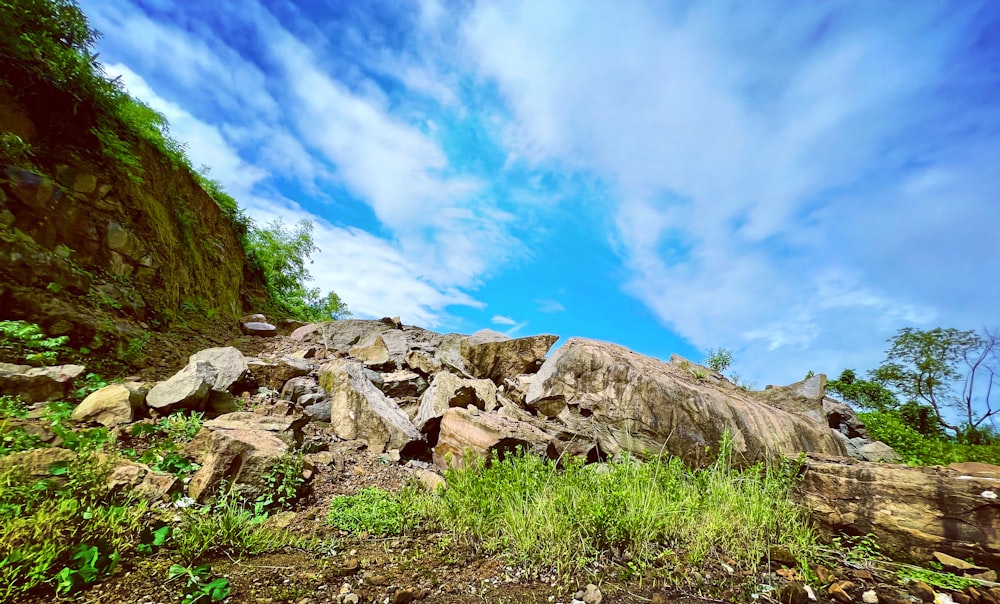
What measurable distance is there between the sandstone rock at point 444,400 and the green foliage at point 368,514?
2.10m

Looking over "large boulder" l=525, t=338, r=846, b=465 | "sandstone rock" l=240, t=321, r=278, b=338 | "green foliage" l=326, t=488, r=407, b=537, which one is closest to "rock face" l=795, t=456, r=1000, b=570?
"large boulder" l=525, t=338, r=846, b=465

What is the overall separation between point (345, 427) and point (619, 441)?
4.19m

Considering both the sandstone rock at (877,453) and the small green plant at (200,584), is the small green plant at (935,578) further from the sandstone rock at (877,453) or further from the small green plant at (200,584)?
the sandstone rock at (877,453)

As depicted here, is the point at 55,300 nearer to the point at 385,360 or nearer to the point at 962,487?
the point at 385,360

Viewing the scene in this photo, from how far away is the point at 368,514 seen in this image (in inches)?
153

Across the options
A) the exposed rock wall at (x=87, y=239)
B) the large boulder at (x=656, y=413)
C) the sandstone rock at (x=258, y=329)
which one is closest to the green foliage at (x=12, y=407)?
the exposed rock wall at (x=87, y=239)

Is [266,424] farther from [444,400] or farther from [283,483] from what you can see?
[444,400]

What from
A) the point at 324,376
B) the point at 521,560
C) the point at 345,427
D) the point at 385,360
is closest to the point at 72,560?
the point at 521,560

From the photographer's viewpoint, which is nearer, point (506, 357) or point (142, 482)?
point (142, 482)

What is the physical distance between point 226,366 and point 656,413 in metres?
6.73

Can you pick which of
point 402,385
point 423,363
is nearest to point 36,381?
point 402,385

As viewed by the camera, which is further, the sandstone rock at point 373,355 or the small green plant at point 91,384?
the sandstone rock at point 373,355

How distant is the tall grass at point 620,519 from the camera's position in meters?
3.17

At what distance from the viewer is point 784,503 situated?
3672 mm
